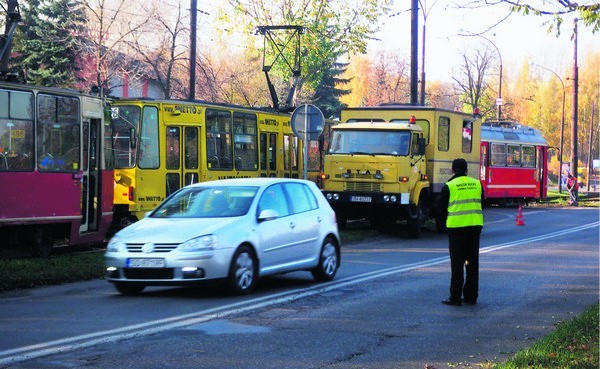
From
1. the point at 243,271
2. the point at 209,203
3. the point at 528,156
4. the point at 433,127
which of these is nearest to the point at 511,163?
the point at 528,156

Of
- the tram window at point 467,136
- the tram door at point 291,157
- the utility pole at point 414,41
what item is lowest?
the tram door at point 291,157

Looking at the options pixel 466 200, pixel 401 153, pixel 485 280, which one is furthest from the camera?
pixel 401 153

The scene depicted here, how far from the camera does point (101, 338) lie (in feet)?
29.7

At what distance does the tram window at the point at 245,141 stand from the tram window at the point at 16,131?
8.68 metres

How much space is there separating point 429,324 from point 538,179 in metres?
38.7

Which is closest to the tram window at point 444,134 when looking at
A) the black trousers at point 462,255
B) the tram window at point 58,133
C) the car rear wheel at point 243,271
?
the tram window at point 58,133

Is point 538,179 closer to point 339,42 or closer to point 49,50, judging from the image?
point 339,42

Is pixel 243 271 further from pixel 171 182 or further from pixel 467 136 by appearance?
pixel 467 136

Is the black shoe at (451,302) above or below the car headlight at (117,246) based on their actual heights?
below

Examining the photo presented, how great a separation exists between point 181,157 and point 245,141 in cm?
308

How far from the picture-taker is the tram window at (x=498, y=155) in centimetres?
4406

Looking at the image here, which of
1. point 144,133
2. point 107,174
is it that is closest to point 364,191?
point 144,133

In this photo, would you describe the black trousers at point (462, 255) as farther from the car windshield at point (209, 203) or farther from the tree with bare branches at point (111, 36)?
the tree with bare branches at point (111, 36)

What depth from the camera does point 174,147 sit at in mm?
23047
